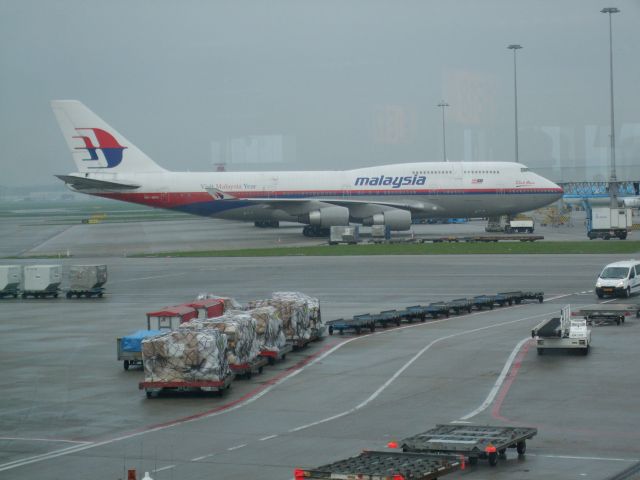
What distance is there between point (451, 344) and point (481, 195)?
190 feet

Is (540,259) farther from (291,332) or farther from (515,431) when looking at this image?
(515,431)

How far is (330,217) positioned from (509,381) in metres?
62.0

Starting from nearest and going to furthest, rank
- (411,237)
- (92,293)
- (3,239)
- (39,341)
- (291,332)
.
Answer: (291,332), (39,341), (92,293), (411,237), (3,239)

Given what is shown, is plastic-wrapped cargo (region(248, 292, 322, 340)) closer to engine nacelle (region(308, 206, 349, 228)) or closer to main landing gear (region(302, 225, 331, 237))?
engine nacelle (region(308, 206, 349, 228))

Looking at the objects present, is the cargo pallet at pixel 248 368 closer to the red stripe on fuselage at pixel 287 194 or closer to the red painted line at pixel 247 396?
the red painted line at pixel 247 396

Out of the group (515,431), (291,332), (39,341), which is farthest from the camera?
(39,341)

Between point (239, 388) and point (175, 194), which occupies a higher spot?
point (175, 194)

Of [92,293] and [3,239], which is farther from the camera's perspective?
[3,239]

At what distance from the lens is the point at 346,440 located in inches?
853

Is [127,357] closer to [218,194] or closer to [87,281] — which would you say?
[87,281]

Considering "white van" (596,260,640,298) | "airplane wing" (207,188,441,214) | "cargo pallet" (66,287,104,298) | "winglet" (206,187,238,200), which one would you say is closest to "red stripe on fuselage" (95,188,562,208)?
"winglet" (206,187,238,200)

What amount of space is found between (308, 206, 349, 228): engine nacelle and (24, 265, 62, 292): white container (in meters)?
38.1

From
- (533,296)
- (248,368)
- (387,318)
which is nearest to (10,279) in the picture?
(387,318)

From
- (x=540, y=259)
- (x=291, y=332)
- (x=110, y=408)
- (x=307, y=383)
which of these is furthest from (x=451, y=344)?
(x=540, y=259)
